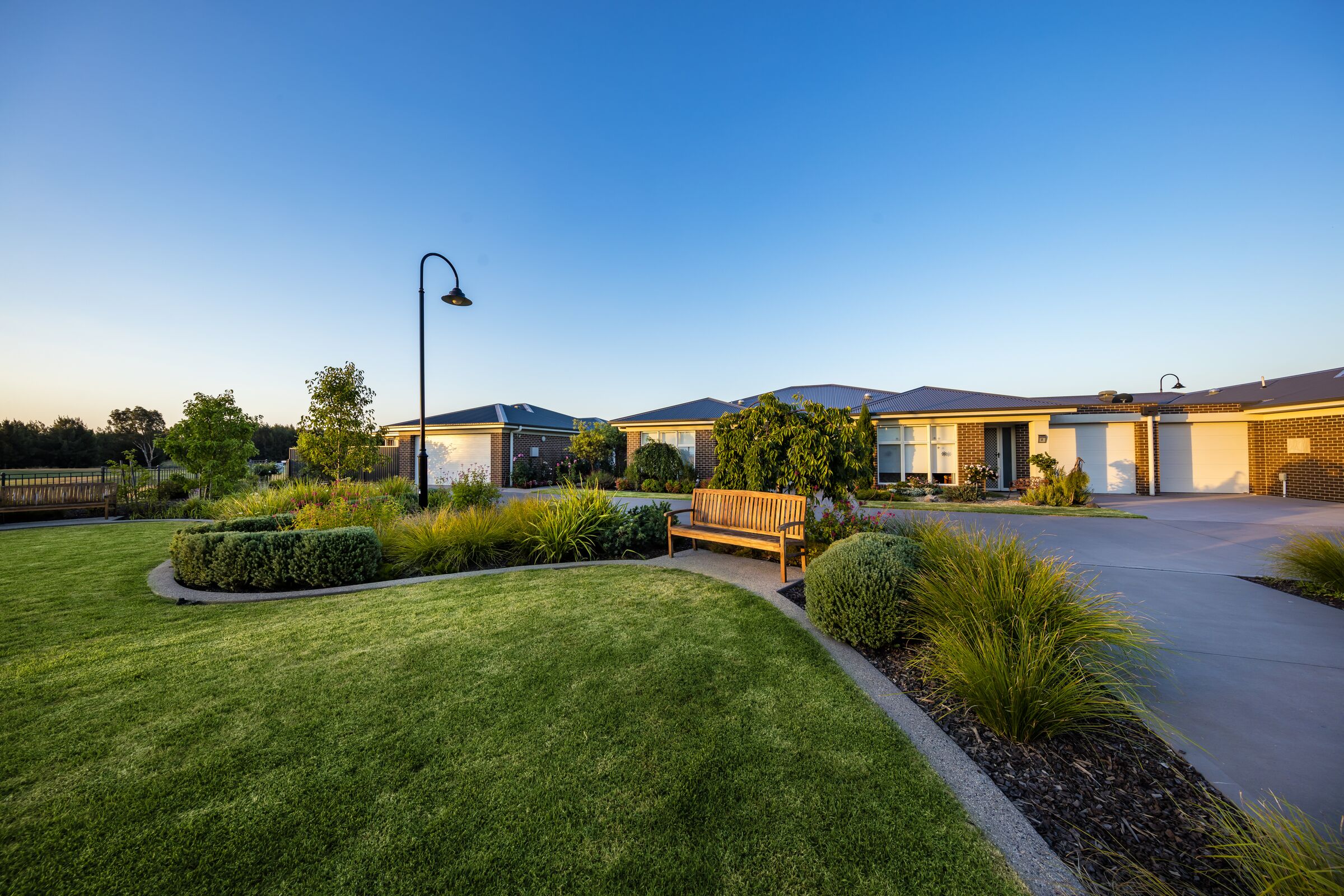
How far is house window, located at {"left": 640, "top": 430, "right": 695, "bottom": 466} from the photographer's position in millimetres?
18875

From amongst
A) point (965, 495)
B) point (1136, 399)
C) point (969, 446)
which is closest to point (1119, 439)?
point (969, 446)

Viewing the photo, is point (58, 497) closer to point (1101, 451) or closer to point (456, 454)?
point (456, 454)

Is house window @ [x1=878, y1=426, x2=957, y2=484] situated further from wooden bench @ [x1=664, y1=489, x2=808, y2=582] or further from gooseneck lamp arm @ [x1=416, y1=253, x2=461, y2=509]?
gooseneck lamp arm @ [x1=416, y1=253, x2=461, y2=509]

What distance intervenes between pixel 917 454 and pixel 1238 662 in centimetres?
1359

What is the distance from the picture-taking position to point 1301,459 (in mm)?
13094

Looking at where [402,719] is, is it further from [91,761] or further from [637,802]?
[637,802]

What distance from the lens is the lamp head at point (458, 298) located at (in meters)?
8.85

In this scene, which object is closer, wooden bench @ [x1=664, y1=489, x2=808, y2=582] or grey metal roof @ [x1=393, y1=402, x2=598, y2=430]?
wooden bench @ [x1=664, y1=489, x2=808, y2=582]

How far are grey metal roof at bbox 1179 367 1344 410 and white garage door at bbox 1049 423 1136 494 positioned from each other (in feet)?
9.72

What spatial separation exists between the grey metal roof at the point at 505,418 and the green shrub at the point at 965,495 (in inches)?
688

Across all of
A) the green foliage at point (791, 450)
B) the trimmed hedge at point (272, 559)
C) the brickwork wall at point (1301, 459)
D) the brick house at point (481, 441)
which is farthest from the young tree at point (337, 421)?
the brickwork wall at point (1301, 459)

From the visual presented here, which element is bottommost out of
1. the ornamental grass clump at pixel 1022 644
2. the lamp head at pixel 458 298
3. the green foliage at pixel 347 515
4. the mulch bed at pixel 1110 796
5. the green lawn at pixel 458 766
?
the mulch bed at pixel 1110 796

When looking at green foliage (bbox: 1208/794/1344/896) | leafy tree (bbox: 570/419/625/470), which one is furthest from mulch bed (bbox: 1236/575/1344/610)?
leafy tree (bbox: 570/419/625/470)

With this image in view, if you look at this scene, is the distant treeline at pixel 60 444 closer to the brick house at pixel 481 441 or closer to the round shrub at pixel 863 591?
the brick house at pixel 481 441
